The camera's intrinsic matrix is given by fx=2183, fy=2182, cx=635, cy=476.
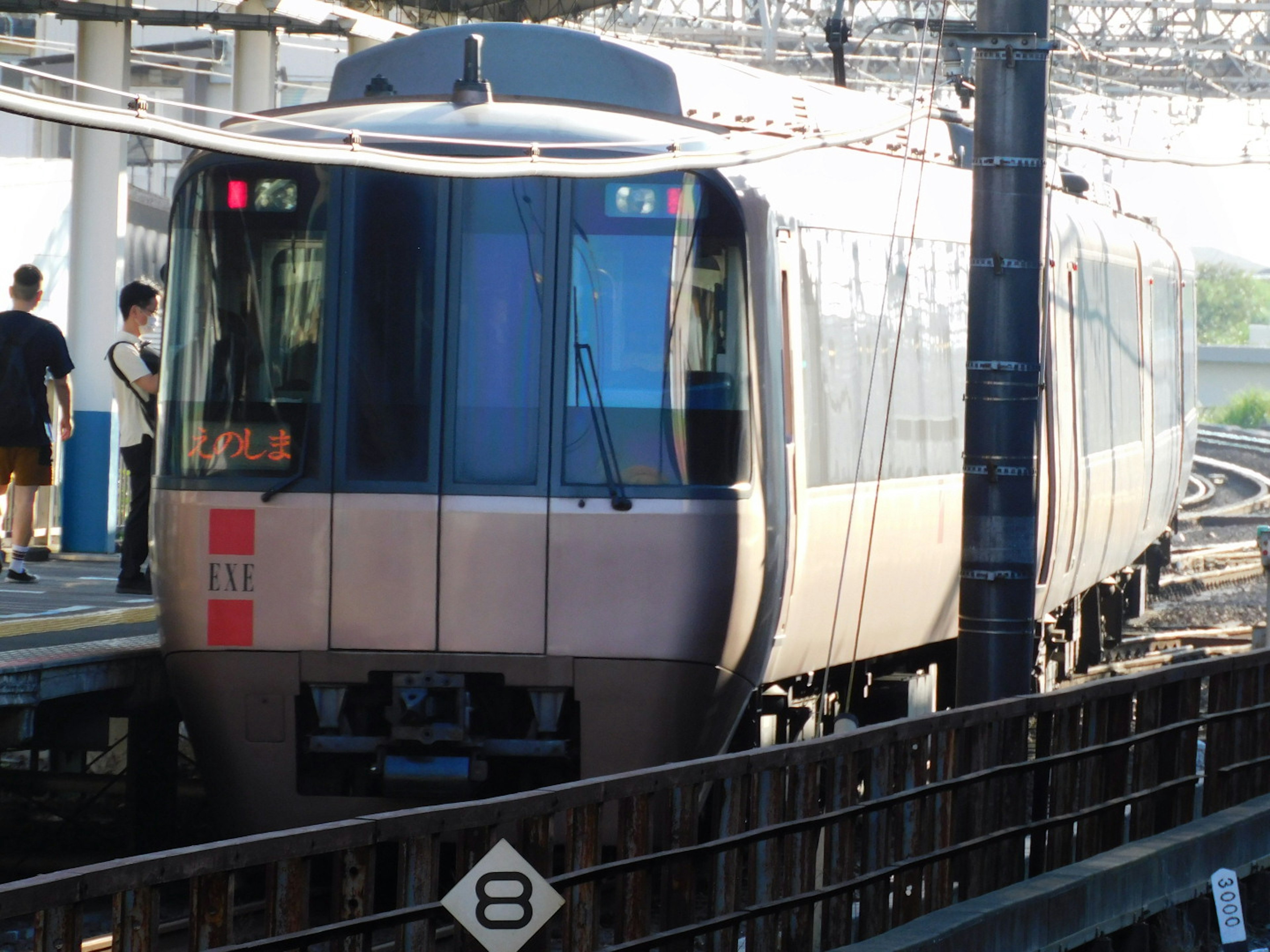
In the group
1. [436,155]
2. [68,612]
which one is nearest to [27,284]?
[68,612]

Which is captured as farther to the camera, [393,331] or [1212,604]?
[1212,604]

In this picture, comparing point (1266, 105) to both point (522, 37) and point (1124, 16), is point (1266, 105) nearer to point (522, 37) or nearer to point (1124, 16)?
point (1124, 16)

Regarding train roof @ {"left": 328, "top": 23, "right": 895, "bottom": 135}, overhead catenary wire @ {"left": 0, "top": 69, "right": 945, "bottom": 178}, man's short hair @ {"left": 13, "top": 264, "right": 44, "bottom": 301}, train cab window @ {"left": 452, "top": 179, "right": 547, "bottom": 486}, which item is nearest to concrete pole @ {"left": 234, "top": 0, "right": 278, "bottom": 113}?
man's short hair @ {"left": 13, "top": 264, "right": 44, "bottom": 301}

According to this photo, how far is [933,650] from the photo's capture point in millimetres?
11578

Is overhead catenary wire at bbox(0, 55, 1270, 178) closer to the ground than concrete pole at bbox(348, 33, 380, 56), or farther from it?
closer to the ground

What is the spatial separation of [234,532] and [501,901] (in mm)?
3749

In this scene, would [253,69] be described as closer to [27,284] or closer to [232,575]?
[27,284]

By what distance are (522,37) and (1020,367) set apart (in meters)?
2.79

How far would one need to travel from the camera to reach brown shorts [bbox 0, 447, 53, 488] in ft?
37.1

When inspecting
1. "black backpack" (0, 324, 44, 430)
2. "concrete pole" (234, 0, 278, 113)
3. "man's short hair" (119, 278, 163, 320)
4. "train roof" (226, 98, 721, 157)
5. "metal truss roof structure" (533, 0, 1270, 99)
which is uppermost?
"metal truss roof structure" (533, 0, 1270, 99)

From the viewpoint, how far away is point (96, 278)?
50.6ft

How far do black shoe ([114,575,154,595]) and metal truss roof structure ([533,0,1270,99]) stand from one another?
26.7 meters

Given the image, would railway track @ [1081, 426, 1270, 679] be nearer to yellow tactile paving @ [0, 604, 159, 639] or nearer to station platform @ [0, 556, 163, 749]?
yellow tactile paving @ [0, 604, 159, 639]

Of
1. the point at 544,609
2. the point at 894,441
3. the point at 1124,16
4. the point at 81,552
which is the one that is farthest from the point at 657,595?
the point at 1124,16
